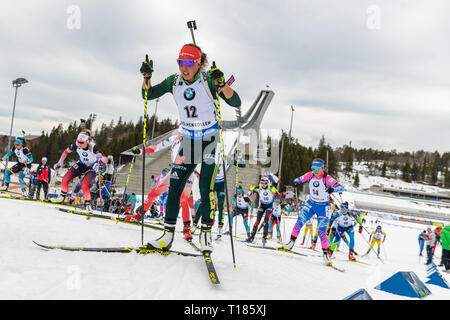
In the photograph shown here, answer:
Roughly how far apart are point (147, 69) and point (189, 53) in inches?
23.2

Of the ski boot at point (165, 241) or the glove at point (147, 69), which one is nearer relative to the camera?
the ski boot at point (165, 241)

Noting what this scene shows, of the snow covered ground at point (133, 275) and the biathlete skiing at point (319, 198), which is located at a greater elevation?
the biathlete skiing at point (319, 198)

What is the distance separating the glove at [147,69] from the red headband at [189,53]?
424mm

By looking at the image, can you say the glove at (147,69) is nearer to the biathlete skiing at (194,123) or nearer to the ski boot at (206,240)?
the biathlete skiing at (194,123)

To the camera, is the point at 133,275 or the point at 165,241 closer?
the point at 133,275

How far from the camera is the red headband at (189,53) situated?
12.1ft

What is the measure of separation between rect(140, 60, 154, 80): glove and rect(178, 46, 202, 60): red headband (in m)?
0.42

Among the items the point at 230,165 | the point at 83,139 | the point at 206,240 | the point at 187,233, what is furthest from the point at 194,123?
the point at 230,165

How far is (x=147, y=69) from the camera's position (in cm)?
378

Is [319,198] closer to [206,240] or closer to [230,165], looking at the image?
[206,240]

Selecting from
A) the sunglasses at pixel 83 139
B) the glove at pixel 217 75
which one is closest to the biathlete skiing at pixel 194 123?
the glove at pixel 217 75
